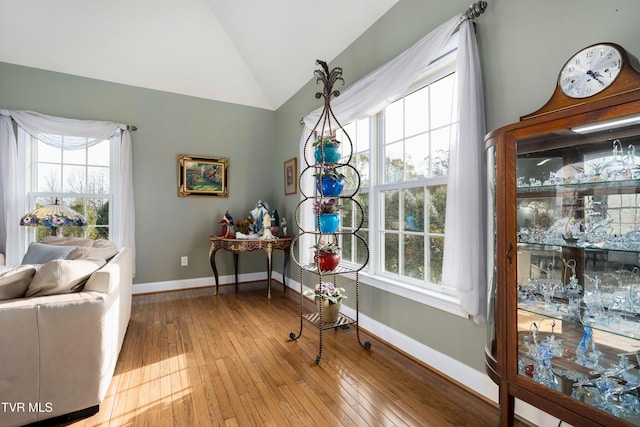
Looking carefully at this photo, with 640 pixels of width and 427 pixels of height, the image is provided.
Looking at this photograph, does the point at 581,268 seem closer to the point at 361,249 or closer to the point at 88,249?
the point at 361,249

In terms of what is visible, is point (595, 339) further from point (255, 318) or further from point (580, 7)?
point (255, 318)

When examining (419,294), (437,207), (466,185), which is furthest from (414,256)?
(466,185)

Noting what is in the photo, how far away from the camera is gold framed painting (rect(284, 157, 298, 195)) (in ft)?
13.2

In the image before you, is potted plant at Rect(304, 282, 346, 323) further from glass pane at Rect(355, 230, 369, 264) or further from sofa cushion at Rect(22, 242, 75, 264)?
sofa cushion at Rect(22, 242, 75, 264)

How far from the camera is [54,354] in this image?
4.83ft

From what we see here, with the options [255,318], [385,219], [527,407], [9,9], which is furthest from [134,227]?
[527,407]

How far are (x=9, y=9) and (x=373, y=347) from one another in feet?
15.5

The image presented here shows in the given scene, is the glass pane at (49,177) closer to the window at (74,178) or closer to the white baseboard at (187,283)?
the window at (74,178)


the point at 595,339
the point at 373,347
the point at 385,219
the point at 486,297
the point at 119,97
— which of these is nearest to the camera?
the point at 595,339

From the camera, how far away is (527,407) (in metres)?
1.52

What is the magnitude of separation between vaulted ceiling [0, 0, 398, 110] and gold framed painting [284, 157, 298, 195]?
3.11 feet

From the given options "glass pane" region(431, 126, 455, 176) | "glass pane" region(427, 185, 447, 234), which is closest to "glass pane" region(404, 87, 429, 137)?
"glass pane" region(431, 126, 455, 176)

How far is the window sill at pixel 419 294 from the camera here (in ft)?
6.18

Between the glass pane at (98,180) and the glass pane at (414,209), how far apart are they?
3.64m
